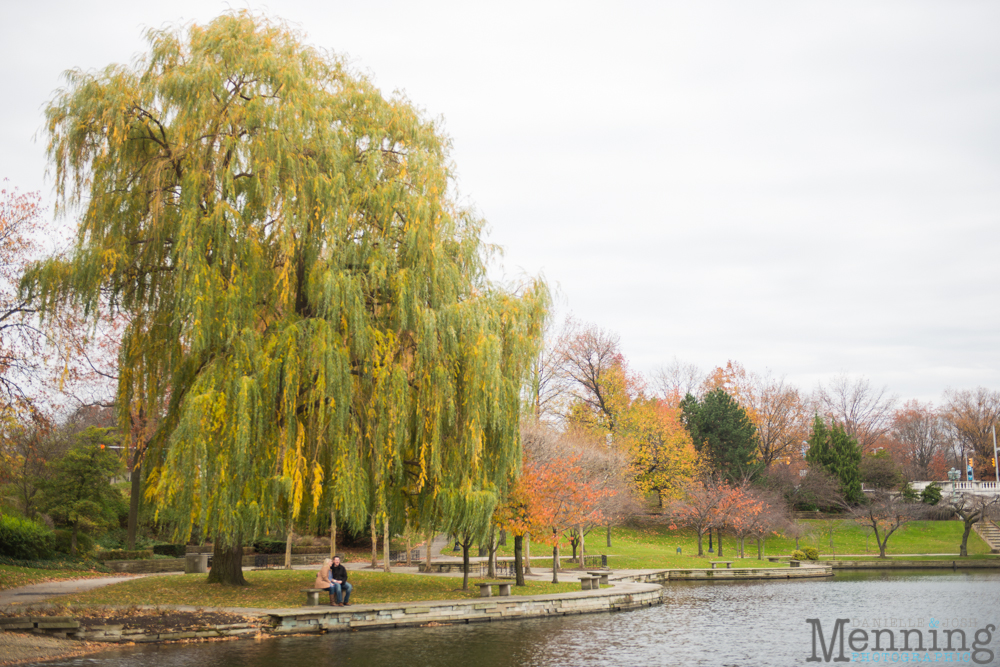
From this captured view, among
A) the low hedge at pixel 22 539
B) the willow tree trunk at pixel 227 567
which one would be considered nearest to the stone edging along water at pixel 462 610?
the willow tree trunk at pixel 227 567

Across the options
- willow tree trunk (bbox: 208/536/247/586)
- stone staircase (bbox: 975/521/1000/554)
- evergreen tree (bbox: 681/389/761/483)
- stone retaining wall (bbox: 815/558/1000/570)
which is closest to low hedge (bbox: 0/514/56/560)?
willow tree trunk (bbox: 208/536/247/586)

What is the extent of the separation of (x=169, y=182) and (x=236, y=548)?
9.70 meters

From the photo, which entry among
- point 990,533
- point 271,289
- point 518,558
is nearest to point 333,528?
point 518,558

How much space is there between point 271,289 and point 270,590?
8.34m

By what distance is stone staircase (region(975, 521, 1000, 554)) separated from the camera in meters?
45.1

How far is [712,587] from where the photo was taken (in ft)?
97.7

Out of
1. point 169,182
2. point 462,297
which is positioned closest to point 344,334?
point 462,297

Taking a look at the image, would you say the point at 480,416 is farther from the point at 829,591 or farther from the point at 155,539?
the point at 155,539

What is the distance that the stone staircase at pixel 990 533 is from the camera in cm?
4509

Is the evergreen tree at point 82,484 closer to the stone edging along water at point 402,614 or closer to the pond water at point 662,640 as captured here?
the stone edging along water at point 402,614

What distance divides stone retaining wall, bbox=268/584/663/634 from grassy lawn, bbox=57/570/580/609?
1.41 meters

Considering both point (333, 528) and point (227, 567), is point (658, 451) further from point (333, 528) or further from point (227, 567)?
point (227, 567)

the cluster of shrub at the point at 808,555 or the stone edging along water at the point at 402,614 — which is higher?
the stone edging along water at the point at 402,614

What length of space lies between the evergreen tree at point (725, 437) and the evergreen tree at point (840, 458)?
6.89 metres
